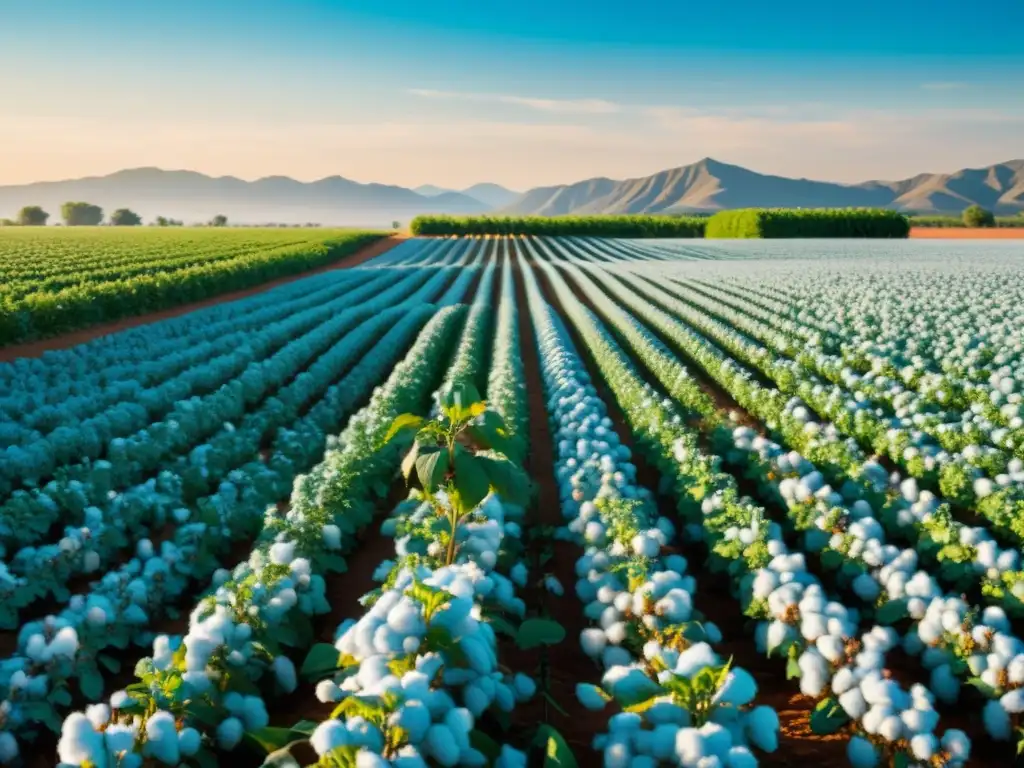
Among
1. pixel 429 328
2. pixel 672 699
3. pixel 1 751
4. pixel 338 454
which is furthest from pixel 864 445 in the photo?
pixel 429 328

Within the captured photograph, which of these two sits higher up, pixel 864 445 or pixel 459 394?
pixel 459 394

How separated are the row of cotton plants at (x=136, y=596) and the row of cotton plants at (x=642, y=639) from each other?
254cm

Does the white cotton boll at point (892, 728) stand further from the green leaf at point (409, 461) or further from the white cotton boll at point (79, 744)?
the white cotton boll at point (79, 744)

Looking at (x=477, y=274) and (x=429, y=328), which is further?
(x=477, y=274)

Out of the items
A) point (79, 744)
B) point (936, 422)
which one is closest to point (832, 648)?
point (79, 744)

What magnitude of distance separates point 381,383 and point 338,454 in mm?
5718

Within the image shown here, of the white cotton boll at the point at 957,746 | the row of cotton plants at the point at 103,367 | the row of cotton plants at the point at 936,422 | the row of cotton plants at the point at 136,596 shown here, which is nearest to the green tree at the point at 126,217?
the row of cotton plants at the point at 103,367

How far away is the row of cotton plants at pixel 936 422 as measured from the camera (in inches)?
288

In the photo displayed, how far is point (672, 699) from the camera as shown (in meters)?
3.27

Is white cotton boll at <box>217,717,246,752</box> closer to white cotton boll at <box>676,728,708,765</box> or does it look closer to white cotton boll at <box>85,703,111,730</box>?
white cotton boll at <box>85,703,111,730</box>

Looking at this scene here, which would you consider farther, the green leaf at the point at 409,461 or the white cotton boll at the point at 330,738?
the green leaf at the point at 409,461

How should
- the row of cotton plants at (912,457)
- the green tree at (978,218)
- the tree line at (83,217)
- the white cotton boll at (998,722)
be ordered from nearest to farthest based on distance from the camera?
the white cotton boll at (998,722)
the row of cotton plants at (912,457)
the green tree at (978,218)
the tree line at (83,217)

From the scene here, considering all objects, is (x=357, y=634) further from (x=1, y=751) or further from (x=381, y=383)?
(x=381, y=383)

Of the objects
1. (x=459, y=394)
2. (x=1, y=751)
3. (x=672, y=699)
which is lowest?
(x=1, y=751)
